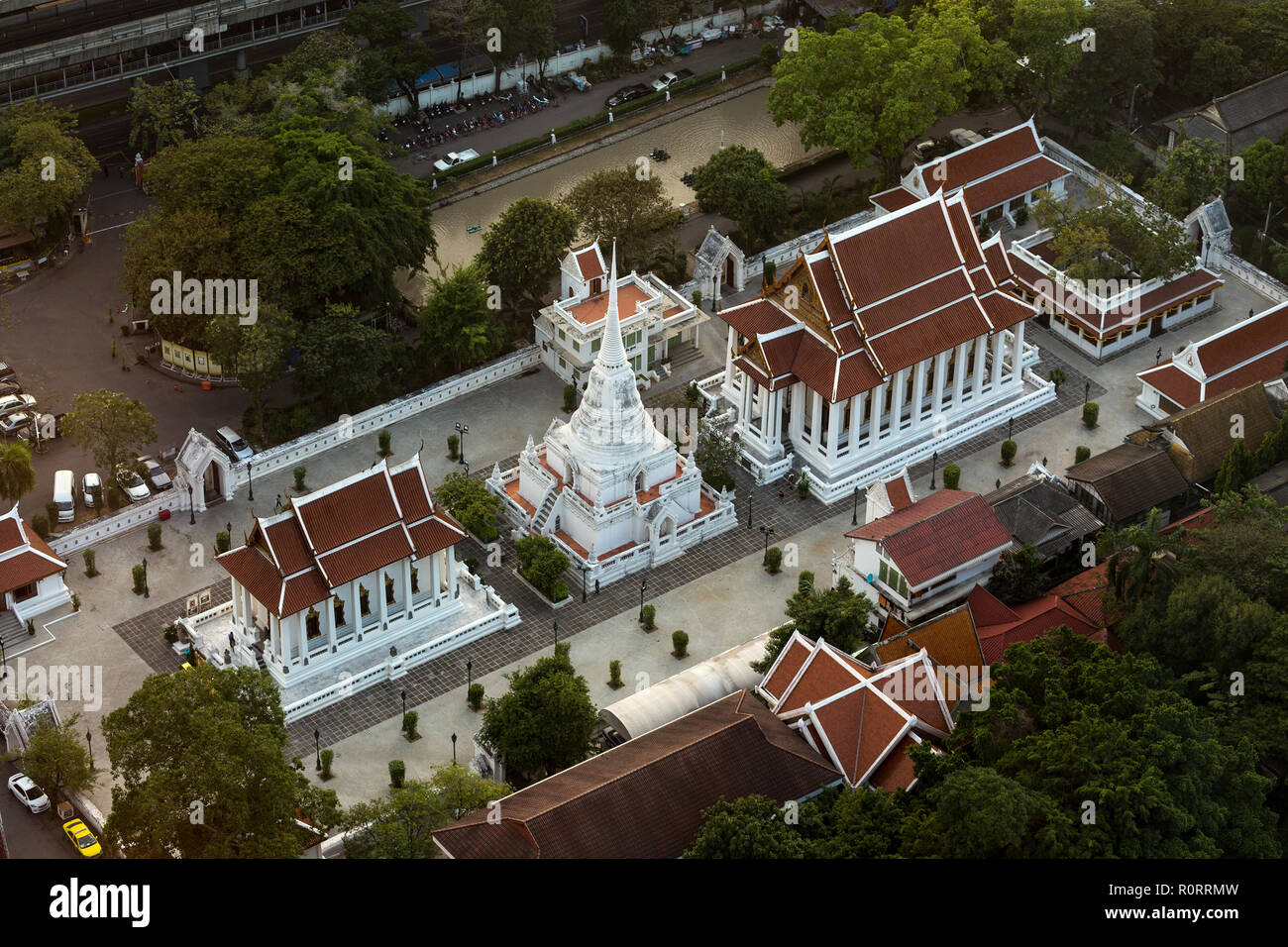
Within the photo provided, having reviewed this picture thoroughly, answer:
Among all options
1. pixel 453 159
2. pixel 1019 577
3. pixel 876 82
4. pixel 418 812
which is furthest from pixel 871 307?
pixel 418 812

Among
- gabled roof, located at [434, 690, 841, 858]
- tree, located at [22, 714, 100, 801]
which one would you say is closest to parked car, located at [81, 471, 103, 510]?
tree, located at [22, 714, 100, 801]

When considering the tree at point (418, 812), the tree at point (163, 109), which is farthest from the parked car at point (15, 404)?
the tree at point (418, 812)

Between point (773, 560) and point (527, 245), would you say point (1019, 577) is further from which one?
point (527, 245)

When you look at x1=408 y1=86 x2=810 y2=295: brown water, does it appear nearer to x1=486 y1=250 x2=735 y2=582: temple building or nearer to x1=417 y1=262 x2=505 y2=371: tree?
x1=417 y1=262 x2=505 y2=371: tree

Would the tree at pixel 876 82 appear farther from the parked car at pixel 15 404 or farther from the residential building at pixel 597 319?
the parked car at pixel 15 404

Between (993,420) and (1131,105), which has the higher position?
(1131,105)

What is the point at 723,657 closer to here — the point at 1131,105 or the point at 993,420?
the point at 993,420

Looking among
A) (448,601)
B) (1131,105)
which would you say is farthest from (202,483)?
(1131,105)
